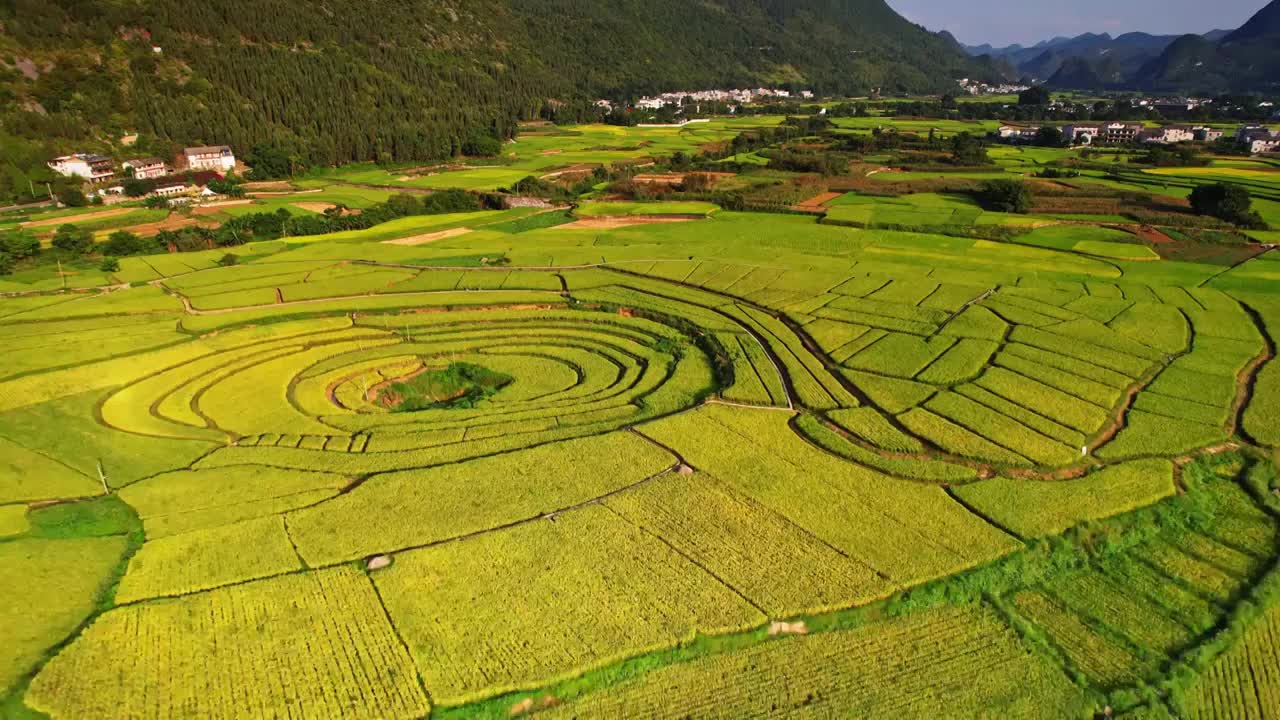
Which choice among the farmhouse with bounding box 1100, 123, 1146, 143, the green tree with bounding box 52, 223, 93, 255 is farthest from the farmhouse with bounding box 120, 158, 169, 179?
the farmhouse with bounding box 1100, 123, 1146, 143

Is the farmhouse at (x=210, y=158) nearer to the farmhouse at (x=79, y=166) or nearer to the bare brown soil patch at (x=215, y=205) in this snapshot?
the farmhouse at (x=79, y=166)

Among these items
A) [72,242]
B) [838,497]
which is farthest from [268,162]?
[838,497]

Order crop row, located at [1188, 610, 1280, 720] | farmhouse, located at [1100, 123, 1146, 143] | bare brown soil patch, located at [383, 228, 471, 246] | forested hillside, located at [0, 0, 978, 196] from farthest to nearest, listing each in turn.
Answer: farmhouse, located at [1100, 123, 1146, 143], forested hillside, located at [0, 0, 978, 196], bare brown soil patch, located at [383, 228, 471, 246], crop row, located at [1188, 610, 1280, 720]

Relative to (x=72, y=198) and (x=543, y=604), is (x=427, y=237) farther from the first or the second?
(x=543, y=604)

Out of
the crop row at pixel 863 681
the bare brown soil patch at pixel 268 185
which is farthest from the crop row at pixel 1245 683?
the bare brown soil patch at pixel 268 185

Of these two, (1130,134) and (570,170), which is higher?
(1130,134)

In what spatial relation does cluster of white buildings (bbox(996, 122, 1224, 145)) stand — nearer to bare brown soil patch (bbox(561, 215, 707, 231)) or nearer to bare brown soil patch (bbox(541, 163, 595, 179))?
bare brown soil patch (bbox(541, 163, 595, 179))
